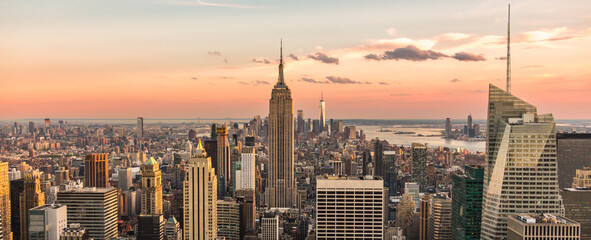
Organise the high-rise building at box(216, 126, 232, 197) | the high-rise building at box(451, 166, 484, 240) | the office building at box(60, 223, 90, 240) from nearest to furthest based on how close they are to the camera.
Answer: the high-rise building at box(451, 166, 484, 240)
the office building at box(60, 223, 90, 240)
the high-rise building at box(216, 126, 232, 197)

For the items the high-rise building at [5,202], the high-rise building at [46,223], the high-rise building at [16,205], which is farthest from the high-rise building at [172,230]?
the high-rise building at [5,202]

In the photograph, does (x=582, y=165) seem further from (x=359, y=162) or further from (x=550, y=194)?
(x=359, y=162)

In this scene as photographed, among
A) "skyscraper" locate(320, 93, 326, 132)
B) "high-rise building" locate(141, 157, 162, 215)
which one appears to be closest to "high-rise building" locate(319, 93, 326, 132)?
"skyscraper" locate(320, 93, 326, 132)

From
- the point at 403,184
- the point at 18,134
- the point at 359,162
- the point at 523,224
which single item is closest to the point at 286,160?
the point at 359,162

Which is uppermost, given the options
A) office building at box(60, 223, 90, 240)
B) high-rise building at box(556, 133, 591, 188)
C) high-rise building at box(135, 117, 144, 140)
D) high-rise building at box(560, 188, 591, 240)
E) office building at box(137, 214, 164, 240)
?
high-rise building at box(135, 117, 144, 140)

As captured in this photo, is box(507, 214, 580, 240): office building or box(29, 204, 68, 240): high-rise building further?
box(29, 204, 68, 240): high-rise building

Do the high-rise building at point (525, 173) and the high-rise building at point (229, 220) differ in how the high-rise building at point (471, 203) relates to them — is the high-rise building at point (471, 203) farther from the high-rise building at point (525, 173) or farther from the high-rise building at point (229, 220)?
the high-rise building at point (229, 220)

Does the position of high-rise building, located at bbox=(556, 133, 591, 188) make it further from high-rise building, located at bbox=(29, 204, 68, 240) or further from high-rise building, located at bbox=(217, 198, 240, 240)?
high-rise building, located at bbox=(29, 204, 68, 240)
